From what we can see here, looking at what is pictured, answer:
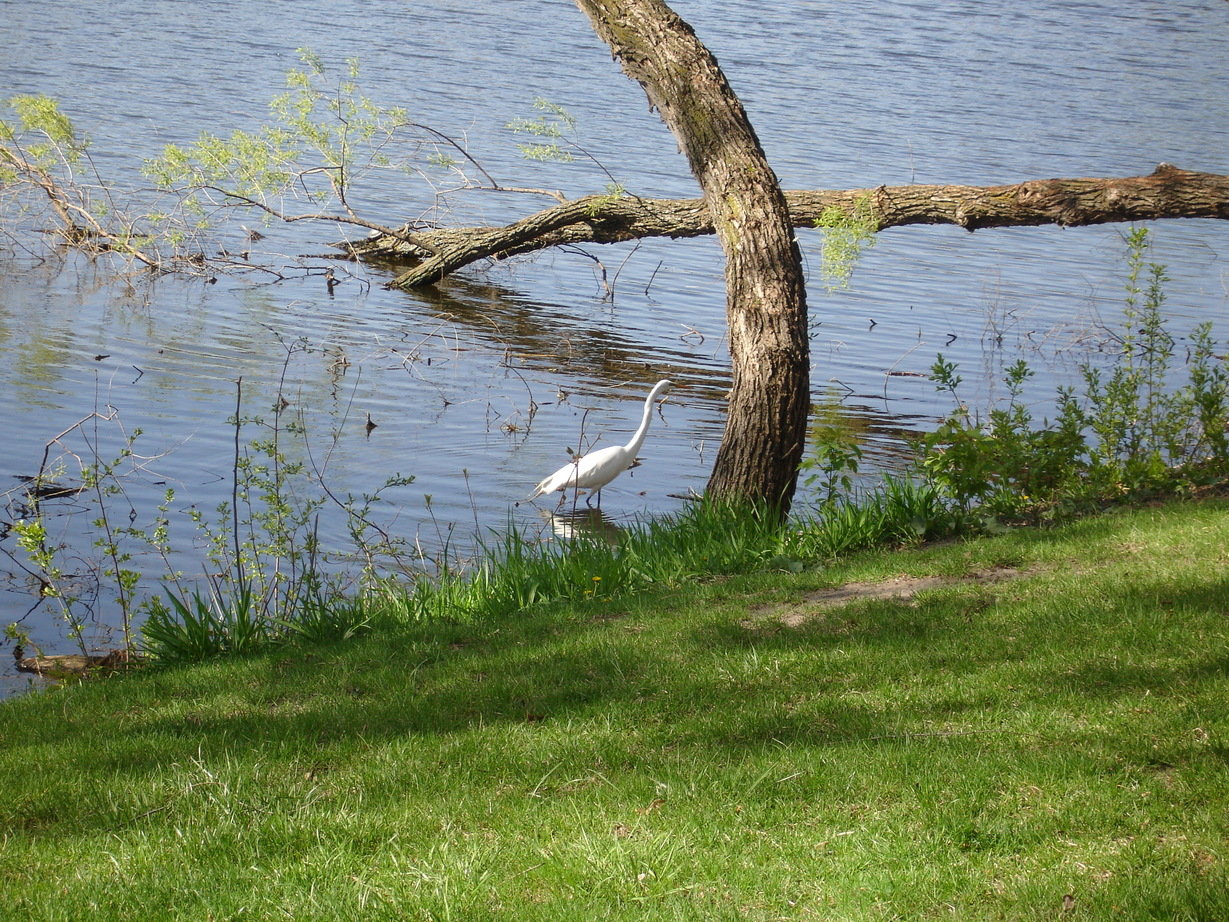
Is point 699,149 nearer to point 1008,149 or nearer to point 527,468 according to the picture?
point 527,468

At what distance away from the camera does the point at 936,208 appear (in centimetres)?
1355

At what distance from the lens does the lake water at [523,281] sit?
442 inches

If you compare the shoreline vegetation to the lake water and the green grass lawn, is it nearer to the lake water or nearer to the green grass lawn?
the green grass lawn

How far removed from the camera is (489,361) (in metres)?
14.6

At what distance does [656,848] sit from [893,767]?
0.94 m

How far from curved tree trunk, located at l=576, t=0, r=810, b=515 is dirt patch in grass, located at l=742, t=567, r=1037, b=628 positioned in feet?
5.59

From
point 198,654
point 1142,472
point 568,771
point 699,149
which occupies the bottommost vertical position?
point 198,654

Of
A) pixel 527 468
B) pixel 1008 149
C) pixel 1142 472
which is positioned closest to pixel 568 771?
pixel 1142 472

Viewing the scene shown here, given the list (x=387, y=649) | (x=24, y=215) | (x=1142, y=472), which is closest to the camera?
(x=387, y=649)

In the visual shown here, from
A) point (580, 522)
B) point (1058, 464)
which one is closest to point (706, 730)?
point (1058, 464)

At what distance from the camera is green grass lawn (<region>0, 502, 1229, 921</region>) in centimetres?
355

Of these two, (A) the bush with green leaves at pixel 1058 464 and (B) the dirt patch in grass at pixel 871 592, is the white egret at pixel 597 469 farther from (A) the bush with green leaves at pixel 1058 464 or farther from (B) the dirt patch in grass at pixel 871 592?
(B) the dirt patch in grass at pixel 871 592

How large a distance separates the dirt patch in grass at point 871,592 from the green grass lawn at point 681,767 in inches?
2.1

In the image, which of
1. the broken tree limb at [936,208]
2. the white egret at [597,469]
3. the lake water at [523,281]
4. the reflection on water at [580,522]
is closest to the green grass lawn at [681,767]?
the lake water at [523,281]
